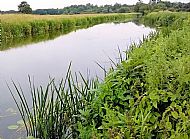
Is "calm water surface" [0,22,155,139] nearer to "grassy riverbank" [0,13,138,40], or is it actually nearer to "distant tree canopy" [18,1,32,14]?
"grassy riverbank" [0,13,138,40]

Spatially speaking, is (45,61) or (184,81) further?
(45,61)

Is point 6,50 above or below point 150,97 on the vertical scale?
below

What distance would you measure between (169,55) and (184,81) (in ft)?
2.15

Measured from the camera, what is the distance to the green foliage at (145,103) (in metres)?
1.73

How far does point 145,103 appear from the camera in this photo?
1924 mm

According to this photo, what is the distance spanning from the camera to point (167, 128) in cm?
168

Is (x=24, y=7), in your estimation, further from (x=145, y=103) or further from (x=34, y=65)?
(x=145, y=103)

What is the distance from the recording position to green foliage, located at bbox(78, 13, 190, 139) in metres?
1.73

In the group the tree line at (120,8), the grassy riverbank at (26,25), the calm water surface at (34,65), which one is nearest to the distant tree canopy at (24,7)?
the tree line at (120,8)

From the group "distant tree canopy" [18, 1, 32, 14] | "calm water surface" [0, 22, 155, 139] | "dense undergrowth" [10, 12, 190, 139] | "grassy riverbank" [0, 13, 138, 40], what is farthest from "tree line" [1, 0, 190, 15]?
"dense undergrowth" [10, 12, 190, 139]

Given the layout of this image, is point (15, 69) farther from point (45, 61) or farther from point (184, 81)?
point (184, 81)

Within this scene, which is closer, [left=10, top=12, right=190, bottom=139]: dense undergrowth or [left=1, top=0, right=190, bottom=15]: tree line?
[left=10, top=12, right=190, bottom=139]: dense undergrowth

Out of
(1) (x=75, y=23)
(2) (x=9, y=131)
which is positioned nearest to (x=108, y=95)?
(2) (x=9, y=131)

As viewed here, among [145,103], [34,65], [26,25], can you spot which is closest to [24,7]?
[26,25]
